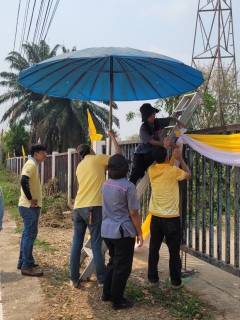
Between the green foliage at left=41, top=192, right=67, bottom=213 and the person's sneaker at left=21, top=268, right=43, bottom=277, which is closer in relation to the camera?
the person's sneaker at left=21, top=268, right=43, bottom=277

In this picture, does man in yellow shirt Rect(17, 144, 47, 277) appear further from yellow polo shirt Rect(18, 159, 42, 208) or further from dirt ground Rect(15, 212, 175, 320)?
dirt ground Rect(15, 212, 175, 320)

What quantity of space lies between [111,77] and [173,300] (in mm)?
A: 2799

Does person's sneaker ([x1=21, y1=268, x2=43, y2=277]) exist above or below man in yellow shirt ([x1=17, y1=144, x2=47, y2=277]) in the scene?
below

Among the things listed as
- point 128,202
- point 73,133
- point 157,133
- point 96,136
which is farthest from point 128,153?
point 73,133

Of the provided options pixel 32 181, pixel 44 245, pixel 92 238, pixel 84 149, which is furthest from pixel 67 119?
pixel 92 238

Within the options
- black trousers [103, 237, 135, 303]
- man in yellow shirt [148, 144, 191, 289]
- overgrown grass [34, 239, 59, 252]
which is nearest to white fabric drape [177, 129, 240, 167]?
man in yellow shirt [148, 144, 191, 289]

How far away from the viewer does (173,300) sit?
14.0 ft

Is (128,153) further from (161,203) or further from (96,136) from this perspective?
(161,203)

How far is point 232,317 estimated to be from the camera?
390cm

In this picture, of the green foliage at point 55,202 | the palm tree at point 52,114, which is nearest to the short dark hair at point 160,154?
the green foliage at point 55,202

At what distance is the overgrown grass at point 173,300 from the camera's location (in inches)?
155

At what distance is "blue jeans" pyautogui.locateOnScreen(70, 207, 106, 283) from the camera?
4531 millimetres

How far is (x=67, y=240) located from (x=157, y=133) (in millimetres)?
3598

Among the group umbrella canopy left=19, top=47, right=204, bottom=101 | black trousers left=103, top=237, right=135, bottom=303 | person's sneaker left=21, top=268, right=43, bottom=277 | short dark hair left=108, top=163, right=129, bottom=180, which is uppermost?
umbrella canopy left=19, top=47, right=204, bottom=101
